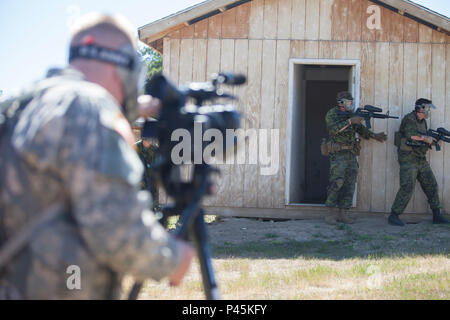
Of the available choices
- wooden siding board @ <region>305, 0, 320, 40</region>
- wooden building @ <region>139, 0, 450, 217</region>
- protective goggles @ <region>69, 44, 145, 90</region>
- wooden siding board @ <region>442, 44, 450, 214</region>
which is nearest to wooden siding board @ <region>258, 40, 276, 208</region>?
wooden building @ <region>139, 0, 450, 217</region>

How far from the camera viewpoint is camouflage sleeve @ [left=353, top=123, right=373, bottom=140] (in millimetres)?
8602

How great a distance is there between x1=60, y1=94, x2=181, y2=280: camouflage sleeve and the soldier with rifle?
24.9ft

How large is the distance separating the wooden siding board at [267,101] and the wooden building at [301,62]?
2 centimetres

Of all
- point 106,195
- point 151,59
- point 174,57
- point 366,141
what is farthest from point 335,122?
point 151,59

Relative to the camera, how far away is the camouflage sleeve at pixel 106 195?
4.71 ft

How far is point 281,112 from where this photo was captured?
29.7 ft

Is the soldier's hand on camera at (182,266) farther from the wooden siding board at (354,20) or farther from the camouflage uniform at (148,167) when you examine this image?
the wooden siding board at (354,20)

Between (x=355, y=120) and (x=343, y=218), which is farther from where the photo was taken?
(x=343, y=218)

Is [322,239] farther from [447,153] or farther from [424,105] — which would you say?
[447,153]

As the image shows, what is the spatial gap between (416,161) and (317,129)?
507 centimetres

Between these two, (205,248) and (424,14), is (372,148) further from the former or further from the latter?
(205,248)

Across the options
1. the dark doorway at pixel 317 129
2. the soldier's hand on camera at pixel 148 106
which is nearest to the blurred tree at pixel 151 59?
the dark doorway at pixel 317 129

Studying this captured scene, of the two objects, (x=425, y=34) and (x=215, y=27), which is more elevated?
(x=215, y=27)

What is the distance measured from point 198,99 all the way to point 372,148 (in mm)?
7426
